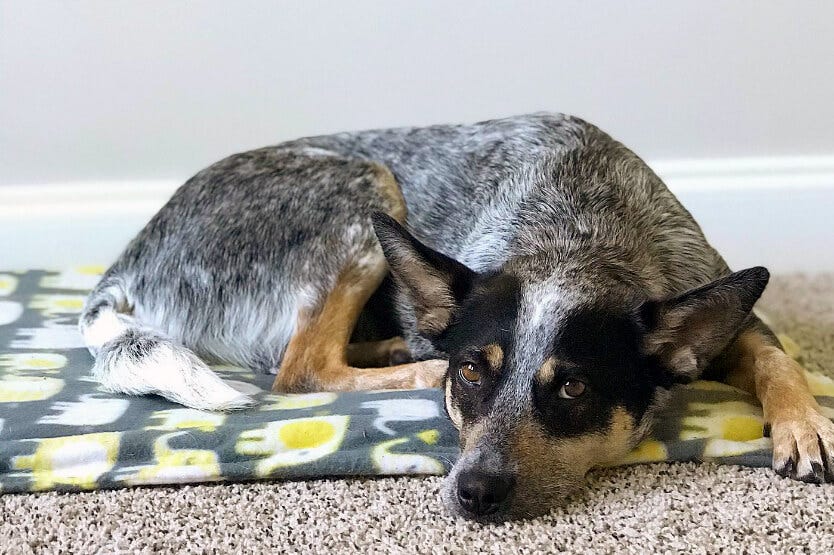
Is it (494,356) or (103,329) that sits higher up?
(494,356)

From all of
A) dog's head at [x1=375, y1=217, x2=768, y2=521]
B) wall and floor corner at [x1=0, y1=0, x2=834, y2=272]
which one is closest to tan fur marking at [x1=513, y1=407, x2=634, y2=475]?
dog's head at [x1=375, y1=217, x2=768, y2=521]

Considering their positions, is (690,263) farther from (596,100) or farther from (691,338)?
(596,100)

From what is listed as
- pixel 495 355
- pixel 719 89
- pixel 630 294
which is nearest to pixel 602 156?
pixel 630 294

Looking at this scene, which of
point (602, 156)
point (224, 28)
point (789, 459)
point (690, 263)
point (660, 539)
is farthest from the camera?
point (224, 28)

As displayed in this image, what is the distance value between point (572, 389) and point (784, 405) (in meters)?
0.62

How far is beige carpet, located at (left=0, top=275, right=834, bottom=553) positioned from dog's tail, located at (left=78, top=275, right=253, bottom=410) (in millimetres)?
359

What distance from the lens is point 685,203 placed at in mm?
3977

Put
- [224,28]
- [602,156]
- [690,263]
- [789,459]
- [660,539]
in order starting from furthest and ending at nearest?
[224,28] → [602,156] → [690,263] → [789,459] → [660,539]

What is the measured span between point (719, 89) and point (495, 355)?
2280 millimetres

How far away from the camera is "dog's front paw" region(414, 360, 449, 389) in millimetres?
2663

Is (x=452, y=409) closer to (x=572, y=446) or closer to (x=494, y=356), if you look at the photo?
(x=494, y=356)

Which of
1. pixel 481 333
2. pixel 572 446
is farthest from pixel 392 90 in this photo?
pixel 572 446

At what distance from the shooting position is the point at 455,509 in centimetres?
199

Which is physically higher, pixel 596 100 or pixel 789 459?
pixel 596 100
